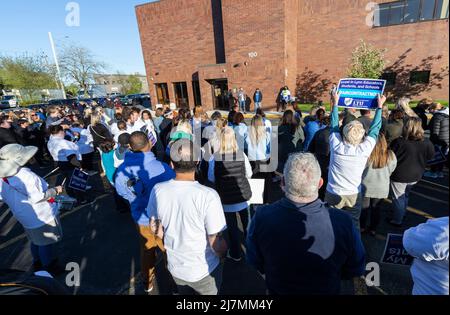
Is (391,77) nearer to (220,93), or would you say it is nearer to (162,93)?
(220,93)

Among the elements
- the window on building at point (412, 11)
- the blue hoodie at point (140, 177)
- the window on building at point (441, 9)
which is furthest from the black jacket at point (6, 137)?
the window on building at point (441, 9)

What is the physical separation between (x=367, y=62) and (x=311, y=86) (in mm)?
4530

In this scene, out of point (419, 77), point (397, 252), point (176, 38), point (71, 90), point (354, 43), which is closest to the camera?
point (397, 252)

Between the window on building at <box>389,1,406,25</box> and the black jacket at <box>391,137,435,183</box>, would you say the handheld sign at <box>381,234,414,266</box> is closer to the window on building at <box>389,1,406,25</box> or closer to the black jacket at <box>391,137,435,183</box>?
the black jacket at <box>391,137,435,183</box>

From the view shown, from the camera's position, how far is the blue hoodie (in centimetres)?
262

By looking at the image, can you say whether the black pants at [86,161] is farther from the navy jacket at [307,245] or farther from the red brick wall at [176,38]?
the red brick wall at [176,38]

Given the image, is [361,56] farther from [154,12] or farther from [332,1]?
[154,12]

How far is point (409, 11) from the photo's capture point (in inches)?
586

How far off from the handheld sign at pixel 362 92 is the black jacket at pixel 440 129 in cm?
A: 256

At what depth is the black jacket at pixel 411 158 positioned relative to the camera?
3.46 metres

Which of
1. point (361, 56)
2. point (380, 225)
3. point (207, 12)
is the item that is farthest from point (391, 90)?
point (380, 225)

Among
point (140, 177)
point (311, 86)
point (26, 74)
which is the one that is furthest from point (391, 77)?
point (26, 74)

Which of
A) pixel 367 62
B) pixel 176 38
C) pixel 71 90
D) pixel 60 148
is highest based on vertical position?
pixel 176 38

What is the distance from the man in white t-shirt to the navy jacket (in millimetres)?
518
